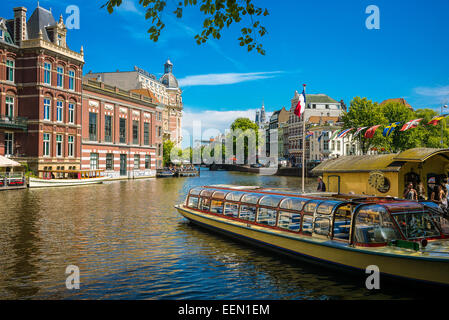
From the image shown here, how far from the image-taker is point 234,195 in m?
17.5

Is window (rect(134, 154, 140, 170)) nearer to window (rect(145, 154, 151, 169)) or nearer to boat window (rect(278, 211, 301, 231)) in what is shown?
window (rect(145, 154, 151, 169))

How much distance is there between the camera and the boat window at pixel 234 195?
17.1 m

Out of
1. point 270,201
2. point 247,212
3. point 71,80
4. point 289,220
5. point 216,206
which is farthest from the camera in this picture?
point 71,80

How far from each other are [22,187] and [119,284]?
3493 centimetres

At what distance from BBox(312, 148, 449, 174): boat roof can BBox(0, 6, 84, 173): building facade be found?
37.3 m

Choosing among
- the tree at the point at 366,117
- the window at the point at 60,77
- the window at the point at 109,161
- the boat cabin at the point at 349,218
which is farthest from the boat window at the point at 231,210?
the tree at the point at 366,117

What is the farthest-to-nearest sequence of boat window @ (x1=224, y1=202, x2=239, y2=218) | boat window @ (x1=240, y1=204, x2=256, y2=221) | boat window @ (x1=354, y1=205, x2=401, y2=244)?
boat window @ (x1=224, y1=202, x2=239, y2=218), boat window @ (x1=240, y1=204, x2=256, y2=221), boat window @ (x1=354, y1=205, x2=401, y2=244)

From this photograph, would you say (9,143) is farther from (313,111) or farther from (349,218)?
(313,111)

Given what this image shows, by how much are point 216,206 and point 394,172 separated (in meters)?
11.1

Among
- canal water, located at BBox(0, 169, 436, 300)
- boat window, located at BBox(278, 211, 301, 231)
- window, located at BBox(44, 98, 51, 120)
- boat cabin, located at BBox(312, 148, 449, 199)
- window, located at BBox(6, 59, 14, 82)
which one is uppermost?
window, located at BBox(6, 59, 14, 82)

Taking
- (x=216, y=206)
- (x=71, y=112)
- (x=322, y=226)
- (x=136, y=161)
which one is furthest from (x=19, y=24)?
(x=322, y=226)

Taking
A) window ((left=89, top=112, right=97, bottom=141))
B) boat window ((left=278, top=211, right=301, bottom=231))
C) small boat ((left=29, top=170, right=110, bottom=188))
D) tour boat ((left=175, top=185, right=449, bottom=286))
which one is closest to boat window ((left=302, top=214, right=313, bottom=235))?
tour boat ((left=175, top=185, right=449, bottom=286))

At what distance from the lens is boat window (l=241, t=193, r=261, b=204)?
16.0 metres

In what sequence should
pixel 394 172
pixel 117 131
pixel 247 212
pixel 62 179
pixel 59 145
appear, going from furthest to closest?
1. pixel 117 131
2. pixel 59 145
3. pixel 62 179
4. pixel 394 172
5. pixel 247 212
